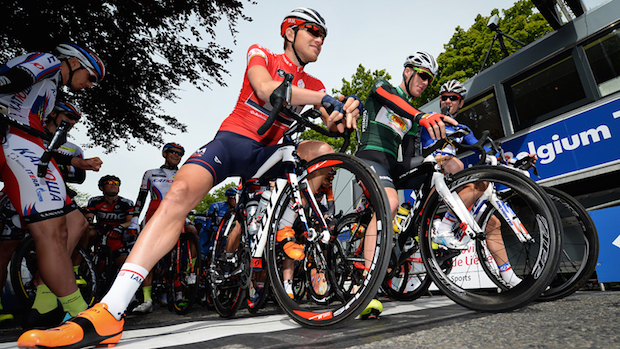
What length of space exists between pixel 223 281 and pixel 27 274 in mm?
2372

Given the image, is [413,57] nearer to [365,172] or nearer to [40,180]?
[365,172]

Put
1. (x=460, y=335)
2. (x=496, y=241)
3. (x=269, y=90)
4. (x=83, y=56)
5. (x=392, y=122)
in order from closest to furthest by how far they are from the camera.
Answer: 1. (x=460, y=335)
2. (x=269, y=90)
3. (x=83, y=56)
4. (x=496, y=241)
5. (x=392, y=122)

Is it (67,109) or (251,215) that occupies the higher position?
(67,109)

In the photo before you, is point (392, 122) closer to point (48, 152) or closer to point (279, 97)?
point (279, 97)

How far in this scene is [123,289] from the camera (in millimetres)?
1537

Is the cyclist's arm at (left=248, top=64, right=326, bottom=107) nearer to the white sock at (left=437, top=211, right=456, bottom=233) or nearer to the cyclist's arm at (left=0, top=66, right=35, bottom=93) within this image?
the white sock at (left=437, top=211, right=456, bottom=233)

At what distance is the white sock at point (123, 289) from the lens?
1485 millimetres

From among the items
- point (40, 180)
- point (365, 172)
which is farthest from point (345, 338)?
point (40, 180)

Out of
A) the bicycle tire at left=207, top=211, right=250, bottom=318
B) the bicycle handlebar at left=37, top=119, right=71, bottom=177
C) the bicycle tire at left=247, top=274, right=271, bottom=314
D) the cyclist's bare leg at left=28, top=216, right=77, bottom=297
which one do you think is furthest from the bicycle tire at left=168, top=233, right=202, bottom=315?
the bicycle handlebar at left=37, top=119, right=71, bottom=177

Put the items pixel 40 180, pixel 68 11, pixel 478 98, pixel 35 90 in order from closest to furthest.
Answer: pixel 40 180, pixel 35 90, pixel 68 11, pixel 478 98

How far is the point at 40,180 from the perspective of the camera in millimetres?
2244

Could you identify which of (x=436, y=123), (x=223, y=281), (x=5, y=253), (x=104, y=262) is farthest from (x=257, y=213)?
(x=104, y=262)

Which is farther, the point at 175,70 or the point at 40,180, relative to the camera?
the point at 175,70

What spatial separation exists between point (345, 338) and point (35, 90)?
278 centimetres
